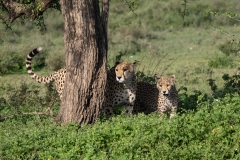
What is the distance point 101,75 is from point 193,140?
5.65ft

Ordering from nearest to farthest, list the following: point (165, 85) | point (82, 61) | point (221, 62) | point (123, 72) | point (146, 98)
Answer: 1. point (82, 61)
2. point (165, 85)
3. point (123, 72)
4. point (146, 98)
5. point (221, 62)

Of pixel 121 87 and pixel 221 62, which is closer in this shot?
pixel 121 87

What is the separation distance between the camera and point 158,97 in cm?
798

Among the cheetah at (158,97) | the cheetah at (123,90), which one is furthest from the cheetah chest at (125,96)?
the cheetah at (158,97)

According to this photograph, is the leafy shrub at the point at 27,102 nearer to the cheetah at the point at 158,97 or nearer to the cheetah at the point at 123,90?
the cheetah at the point at 123,90

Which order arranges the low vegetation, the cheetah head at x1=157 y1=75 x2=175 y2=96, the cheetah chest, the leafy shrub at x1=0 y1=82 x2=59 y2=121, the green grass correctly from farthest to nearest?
the leafy shrub at x1=0 y1=82 x2=59 y2=121 < the cheetah chest < the cheetah head at x1=157 y1=75 x2=175 y2=96 < the low vegetation < the green grass

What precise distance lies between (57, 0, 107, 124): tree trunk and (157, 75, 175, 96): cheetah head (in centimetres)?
106

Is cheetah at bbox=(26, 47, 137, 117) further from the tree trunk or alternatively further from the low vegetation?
the tree trunk

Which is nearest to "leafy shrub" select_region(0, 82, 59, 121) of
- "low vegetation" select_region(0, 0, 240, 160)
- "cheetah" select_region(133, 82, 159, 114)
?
"low vegetation" select_region(0, 0, 240, 160)

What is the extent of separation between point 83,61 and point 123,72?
114 cm

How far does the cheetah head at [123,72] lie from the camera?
7.73m

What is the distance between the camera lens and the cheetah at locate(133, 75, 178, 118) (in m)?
7.68

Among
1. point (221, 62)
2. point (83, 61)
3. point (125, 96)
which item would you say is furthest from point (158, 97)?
point (221, 62)

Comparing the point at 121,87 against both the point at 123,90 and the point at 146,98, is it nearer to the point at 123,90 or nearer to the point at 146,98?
the point at 123,90
